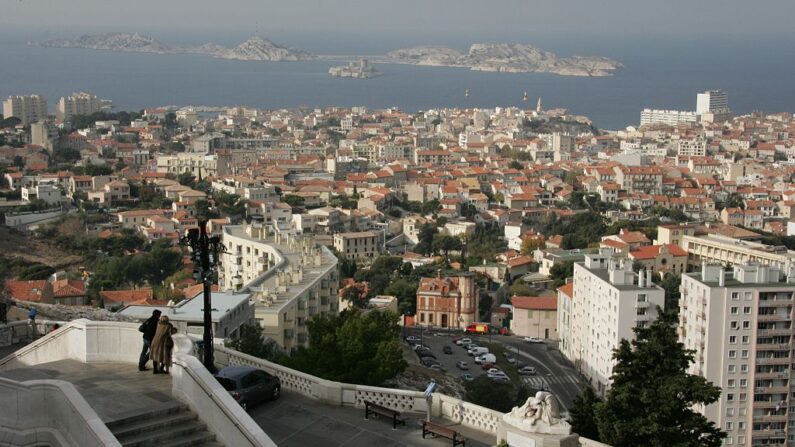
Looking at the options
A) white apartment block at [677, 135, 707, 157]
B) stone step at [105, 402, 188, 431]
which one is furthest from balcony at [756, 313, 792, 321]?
white apartment block at [677, 135, 707, 157]

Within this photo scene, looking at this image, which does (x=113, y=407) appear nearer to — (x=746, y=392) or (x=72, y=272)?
(x=746, y=392)

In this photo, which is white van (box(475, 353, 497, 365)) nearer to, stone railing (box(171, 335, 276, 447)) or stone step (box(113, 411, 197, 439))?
stone railing (box(171, 335, 276, 447))

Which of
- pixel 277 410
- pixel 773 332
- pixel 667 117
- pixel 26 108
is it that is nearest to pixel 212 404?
pixel 277 410

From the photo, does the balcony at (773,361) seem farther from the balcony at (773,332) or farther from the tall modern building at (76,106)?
the tall modern building at (76,106)

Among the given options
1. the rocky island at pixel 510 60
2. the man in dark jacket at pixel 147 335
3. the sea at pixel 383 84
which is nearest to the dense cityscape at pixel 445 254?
the man in dark jacket at pixel 147 335

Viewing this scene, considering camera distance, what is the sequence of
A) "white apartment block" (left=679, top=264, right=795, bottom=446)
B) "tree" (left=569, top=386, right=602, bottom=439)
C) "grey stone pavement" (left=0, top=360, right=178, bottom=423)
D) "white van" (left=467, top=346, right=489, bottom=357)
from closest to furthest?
"grey stone pavement" (left=0, top=360, right=178, bottom=423)
"tree" (left=569, top=386, right=602, bottom=439)
"white apartment block" (left=679, top=264, right=795, bottom=446)
"white van" (left=467, top=346, right=489, bottom=357)

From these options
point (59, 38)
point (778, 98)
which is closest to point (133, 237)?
point (778, 98)

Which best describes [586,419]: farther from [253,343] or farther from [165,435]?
[253,343]
